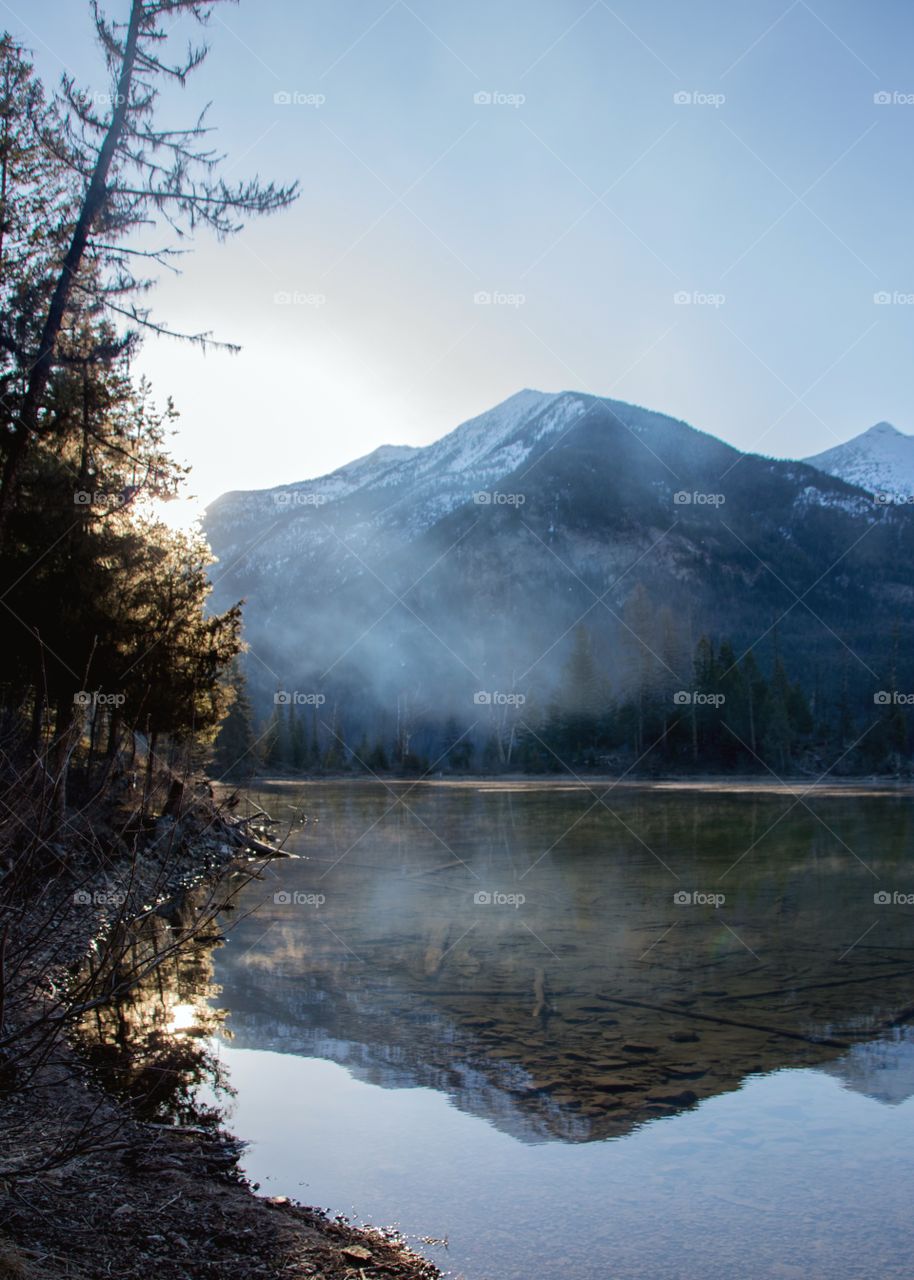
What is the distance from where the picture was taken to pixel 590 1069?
8297mm

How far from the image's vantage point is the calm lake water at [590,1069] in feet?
18.3

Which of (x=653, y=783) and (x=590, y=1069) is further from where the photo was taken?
(x=653, y=783)

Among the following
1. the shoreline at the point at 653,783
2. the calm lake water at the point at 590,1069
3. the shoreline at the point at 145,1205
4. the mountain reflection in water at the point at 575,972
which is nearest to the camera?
the shoreline at the point at 145,1205

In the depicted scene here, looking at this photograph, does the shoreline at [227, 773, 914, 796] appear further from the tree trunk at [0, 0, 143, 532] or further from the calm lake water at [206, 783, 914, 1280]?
the tree trunk at [0, 0, 143, 532]

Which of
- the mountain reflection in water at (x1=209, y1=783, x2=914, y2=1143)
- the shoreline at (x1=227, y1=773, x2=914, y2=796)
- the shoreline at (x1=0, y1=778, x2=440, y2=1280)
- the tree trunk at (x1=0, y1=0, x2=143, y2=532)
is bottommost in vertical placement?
the shoreline at (x1=227, y1=773, x2=914, y2=796)

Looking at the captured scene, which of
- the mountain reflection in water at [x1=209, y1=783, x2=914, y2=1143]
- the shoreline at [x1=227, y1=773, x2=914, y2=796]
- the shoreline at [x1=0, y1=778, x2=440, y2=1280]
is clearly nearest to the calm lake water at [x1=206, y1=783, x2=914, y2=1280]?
the mountain reflection in water at [x1=209, y1=783, x2=914, y2=1143]

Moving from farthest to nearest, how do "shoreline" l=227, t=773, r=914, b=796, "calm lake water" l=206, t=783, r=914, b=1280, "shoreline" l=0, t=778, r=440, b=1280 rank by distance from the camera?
"shoreline" l=227, t=773, r=914, b=796 < "calm lake water" l=206, t=783, r=914, b=1280 < "shoreline" l=0, t=778, r=440, b=1280

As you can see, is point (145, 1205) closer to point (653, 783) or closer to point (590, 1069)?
point (590, 1069)

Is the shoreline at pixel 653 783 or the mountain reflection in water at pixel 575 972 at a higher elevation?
the mountain reflection in water at pixel 575 972

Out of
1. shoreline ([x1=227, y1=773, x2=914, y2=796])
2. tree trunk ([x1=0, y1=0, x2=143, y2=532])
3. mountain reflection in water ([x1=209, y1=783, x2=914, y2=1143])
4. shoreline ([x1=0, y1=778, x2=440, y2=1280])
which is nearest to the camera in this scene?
shoreline ([x1=0, y1=778, x2=440, y2=1280])

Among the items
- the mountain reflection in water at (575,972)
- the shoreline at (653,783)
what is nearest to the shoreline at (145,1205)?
the mountain reflection in water at (575,972)

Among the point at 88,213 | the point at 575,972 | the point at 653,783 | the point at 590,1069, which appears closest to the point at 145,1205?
the point at 590,1069

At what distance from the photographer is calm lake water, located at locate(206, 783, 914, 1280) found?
5586 millimetres

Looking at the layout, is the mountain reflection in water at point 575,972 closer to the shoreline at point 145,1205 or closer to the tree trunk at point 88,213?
the shoreline at point 145,1205
